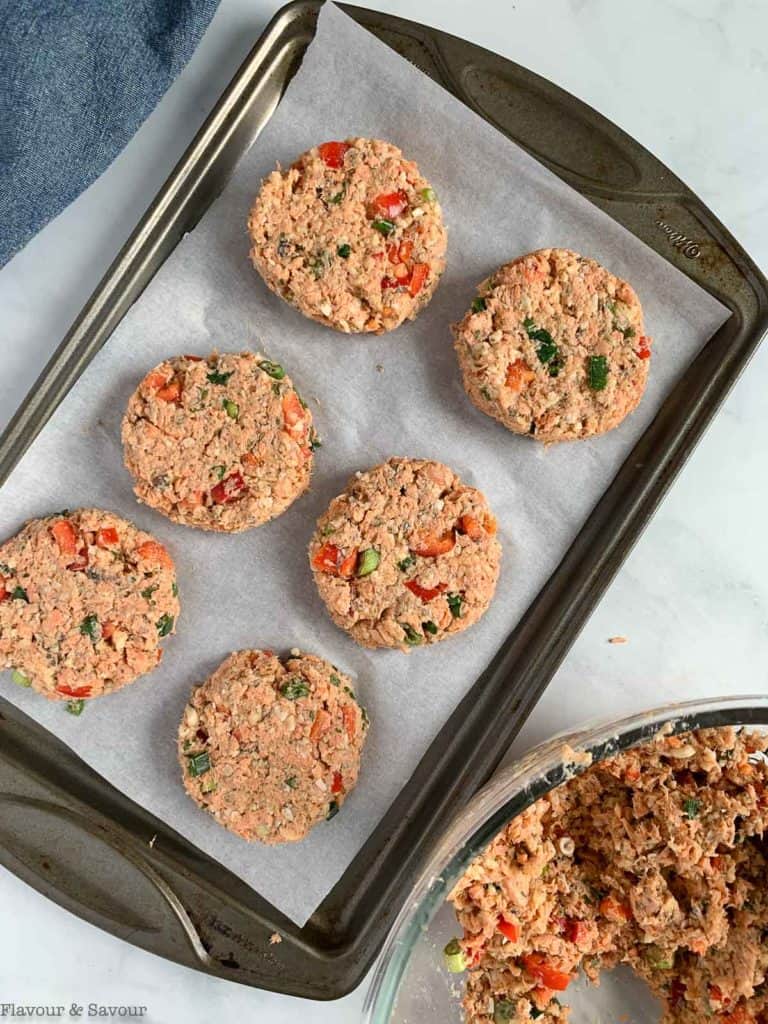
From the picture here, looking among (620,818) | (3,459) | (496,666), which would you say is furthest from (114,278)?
(620,818)

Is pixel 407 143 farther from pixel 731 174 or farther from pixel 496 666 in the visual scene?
pixel 496 666

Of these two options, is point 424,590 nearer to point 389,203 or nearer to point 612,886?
point 612,886

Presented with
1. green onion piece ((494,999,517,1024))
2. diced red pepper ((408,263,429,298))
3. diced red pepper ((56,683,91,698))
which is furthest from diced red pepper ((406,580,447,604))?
green onion piece ((494,999,517,1024))

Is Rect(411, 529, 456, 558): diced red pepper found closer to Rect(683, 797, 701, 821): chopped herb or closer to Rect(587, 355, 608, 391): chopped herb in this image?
Rect(587, 355, 608, 391): chopped herb

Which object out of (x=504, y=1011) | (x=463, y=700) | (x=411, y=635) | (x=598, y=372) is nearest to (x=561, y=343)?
(x=598, y=372)

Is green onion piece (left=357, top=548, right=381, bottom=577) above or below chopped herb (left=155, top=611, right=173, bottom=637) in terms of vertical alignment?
above

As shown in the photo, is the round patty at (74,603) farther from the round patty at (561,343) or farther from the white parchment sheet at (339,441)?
the round patty at (561,343)
